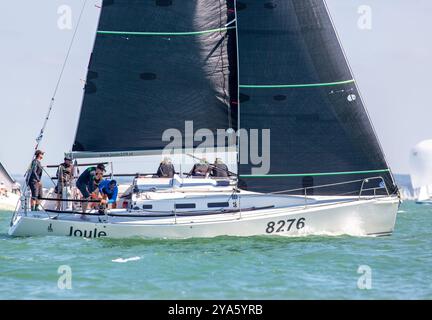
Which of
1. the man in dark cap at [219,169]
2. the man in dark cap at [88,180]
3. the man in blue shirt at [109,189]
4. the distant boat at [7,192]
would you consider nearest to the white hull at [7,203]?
the distant boat at [7,192]

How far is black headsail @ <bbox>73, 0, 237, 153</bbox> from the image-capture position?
28.4m

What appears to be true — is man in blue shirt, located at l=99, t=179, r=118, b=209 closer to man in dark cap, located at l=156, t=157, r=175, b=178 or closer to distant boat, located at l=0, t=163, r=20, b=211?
man in dark cap, located at l=156, t=157, r=175, b=178

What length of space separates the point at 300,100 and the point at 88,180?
6315 millimetres

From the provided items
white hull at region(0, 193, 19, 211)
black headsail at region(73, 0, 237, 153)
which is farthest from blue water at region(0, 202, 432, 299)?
white hull at region(0, 193, 19, 211)

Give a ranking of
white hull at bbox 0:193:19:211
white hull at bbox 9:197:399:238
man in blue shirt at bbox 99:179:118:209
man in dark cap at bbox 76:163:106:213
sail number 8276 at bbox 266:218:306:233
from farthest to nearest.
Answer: white hull at bbox 0:193:19:211 → man in dark cap at bbox 76:163:106:213 → man in blue shirt at bbox 99:179:118:209 → sail number 8276 at bbox 266:218:306:233 → white hull at bbox 9:197:399:238

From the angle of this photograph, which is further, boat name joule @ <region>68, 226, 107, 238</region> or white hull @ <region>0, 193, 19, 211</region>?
white hull @ <region>0, 193, 19, 211</region>

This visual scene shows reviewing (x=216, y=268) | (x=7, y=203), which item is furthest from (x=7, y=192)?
(x=216, y=268)

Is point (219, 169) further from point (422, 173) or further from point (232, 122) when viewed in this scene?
point (422, 173)

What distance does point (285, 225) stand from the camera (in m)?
27.0

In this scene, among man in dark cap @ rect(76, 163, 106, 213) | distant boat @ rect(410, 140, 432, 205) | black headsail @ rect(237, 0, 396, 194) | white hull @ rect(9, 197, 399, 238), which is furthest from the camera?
distant boat @ rect(410, 140, 432, 205)

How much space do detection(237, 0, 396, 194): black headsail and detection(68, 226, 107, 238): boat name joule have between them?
414 centimetres

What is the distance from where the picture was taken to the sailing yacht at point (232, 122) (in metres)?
27.3
